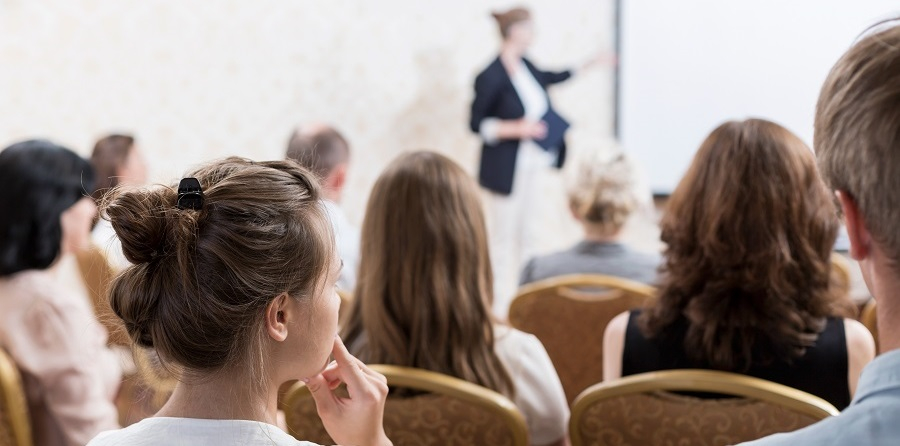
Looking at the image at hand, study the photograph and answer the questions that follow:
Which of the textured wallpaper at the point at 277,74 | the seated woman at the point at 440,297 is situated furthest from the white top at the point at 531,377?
the textured wallpaper at the point at 277,74

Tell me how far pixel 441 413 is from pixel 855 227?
94cm

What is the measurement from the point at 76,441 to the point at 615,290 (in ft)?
4.47

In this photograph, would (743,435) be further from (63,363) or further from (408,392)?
(63,363)

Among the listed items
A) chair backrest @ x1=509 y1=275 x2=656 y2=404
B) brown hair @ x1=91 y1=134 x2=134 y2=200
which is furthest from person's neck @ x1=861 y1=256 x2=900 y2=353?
brown hair @ x1=91 y1=134 x2=134 y2=200

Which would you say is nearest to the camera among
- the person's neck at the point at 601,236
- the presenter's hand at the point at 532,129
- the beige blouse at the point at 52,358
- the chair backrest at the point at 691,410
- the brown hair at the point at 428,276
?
the chair backrest at the point at 691,410

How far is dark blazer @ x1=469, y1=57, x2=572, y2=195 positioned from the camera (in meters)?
5.77

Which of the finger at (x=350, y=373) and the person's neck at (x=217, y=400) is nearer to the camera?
the person's neck at (x=217, y=400)

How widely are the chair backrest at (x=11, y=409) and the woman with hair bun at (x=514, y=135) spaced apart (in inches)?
156

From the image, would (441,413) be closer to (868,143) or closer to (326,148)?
(868,143)

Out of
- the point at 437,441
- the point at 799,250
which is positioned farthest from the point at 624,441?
the point at 799,250

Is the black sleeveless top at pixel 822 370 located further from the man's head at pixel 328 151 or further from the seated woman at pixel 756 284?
the man's head at pixel 328 151

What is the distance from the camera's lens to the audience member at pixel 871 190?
0.83 m

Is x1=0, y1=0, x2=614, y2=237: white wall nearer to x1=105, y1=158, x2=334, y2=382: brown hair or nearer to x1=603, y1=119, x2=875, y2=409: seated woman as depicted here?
x1=603, y1=119, x2=875, y2=409: seated woman

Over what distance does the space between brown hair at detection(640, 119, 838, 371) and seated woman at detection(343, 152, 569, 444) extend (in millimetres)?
266
